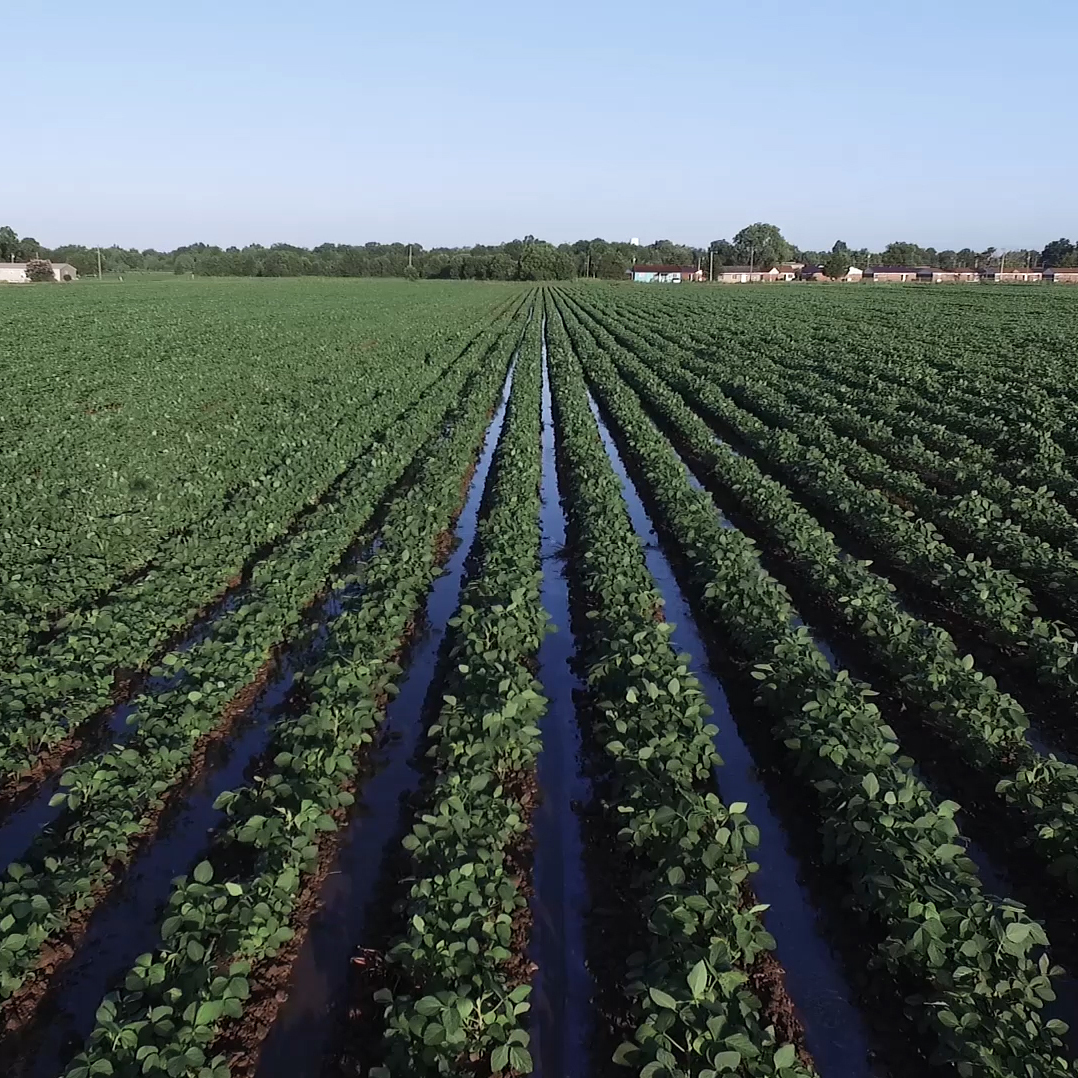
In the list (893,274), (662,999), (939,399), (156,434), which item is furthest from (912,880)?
(893,274)

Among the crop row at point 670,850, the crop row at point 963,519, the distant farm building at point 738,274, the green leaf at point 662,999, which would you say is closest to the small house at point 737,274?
the distant farm building at point 738,274

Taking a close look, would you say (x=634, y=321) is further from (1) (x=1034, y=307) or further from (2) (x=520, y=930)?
(2) (x=520, y=930)

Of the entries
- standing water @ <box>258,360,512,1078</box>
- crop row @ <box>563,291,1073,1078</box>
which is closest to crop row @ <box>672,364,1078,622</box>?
crop row @ <box>563,291,1073,1078</box>

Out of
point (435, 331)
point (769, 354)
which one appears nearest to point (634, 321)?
point (435, 331)

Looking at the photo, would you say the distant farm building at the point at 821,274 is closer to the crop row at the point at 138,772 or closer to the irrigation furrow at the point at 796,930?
the crop row at the point at 138,772

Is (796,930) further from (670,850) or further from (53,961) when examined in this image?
(53,961)
